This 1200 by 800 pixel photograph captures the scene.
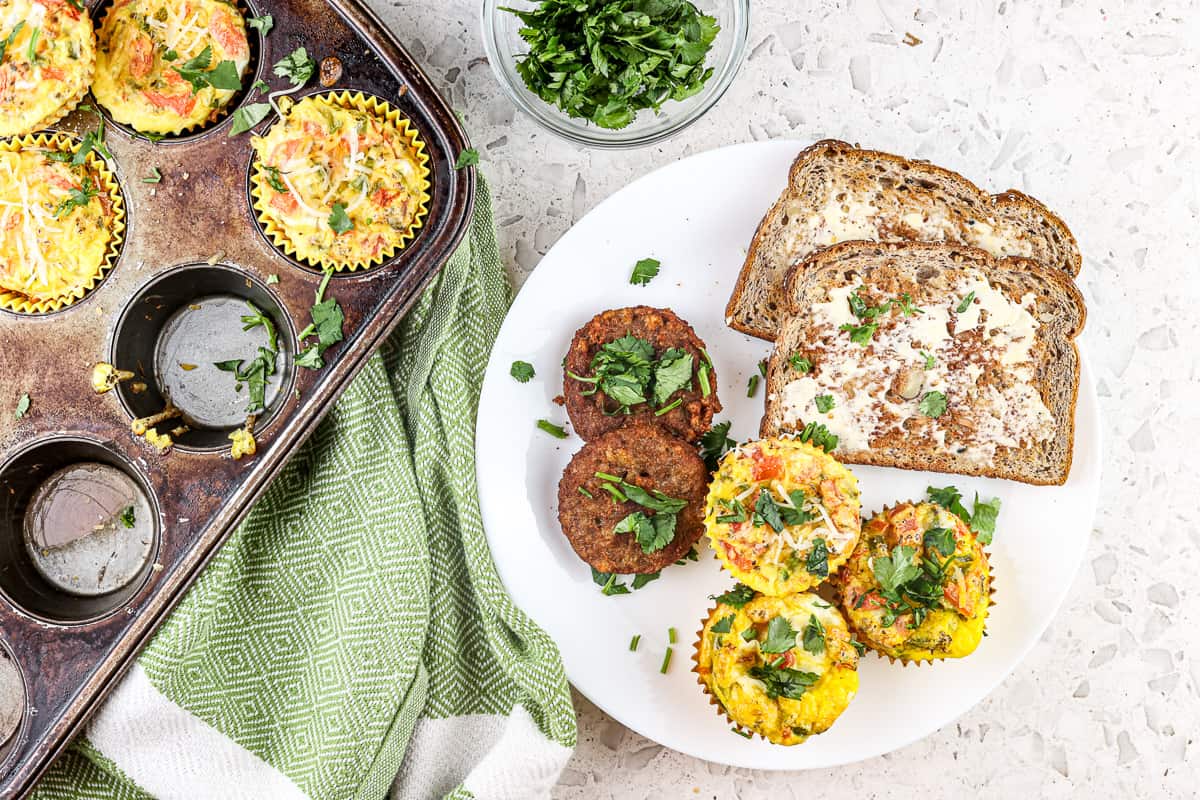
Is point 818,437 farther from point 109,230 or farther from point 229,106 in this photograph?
point 109,230

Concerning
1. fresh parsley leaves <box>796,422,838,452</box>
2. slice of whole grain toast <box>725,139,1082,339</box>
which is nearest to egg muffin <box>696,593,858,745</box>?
fresh parsley leaves <box>796,422,838,452</box>

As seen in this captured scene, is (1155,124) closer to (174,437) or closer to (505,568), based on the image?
(505,568)

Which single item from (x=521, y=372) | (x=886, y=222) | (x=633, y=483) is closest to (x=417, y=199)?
(x=521, y=372)

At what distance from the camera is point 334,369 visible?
3.61 m

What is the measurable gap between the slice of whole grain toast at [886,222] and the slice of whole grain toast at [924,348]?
0.44 ft

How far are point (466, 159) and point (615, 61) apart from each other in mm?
639

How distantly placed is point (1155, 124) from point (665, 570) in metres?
2.89

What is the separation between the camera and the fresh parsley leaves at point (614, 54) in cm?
337

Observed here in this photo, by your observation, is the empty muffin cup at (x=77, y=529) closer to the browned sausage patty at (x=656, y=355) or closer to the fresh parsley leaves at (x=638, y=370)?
the browned sausage patty at (x=656, y=355)

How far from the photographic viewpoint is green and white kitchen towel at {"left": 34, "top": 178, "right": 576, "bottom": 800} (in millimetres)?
3791

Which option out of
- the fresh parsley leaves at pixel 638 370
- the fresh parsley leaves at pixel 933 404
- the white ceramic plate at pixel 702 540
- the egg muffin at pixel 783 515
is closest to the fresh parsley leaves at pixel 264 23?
the white ceramic plate at pixel 702 540

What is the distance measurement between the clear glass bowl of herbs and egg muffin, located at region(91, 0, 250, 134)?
0.98m

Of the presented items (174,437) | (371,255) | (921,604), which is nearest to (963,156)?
(921,604)

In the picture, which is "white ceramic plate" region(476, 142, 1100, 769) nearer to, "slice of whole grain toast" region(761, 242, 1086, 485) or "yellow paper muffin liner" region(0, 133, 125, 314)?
"slice of whole grain toast" region(761, 242, 1086, 485)
